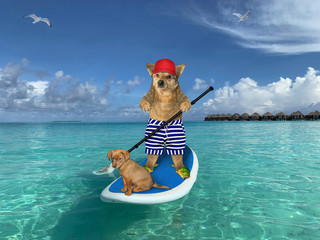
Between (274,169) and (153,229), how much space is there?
15.5 ft

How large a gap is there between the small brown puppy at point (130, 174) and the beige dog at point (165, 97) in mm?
849

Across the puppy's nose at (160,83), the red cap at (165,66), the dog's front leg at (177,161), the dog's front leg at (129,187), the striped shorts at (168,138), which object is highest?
the red cap at (165,66)

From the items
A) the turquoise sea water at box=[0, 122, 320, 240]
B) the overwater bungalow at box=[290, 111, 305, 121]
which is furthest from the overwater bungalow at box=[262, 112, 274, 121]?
the turquoise sea water at box=[0, 122, 320, 240]

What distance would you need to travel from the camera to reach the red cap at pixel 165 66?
3581mm

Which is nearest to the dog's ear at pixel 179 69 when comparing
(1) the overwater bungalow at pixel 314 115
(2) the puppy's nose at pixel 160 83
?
(2) the puppy's nose at pixel 160 83

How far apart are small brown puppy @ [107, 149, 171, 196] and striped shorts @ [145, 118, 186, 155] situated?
0.85 m

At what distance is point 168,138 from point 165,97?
0.82 m

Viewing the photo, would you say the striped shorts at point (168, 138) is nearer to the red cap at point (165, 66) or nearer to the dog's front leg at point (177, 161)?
the dog's front leg at point (177, 161)

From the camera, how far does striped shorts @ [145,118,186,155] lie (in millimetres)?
3848

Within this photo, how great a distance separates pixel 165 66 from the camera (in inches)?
141

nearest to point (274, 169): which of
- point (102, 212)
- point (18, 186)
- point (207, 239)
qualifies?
point (207, 239)

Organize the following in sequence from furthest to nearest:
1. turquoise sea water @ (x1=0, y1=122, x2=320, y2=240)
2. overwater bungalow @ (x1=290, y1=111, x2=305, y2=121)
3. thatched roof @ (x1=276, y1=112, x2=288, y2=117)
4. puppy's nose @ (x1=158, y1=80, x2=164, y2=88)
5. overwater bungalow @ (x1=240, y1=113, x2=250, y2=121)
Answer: overwater bungalow @ (x1=240, y1=113, x2=250, y2=121)
thatched roof @ (x1=276, y1=112, x2=288, y2=117)
overwater bungalow @ (x1=290, y1=111, x2=305, y2=121)
puppy's nose @ (x1=158, y1=80, x2=164, y2=88)
turquoise sea water @ (x1=0, y1=122, x2=320, y2=240)

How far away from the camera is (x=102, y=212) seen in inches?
126

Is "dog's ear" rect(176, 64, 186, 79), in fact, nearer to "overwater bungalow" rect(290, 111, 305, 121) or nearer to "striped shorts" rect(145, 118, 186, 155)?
"striped shorts" rect(145, 118, 186, 155)
